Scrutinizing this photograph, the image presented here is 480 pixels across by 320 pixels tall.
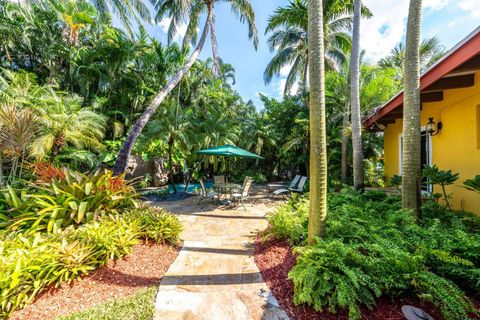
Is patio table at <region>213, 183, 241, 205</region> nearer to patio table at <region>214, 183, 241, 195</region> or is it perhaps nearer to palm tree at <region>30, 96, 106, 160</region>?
patio table at <region>214, 183, 241, 195</region>

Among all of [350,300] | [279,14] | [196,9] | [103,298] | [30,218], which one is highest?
[196,9]

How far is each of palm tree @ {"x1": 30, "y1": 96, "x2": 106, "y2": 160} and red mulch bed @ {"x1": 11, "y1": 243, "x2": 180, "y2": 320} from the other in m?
5.20

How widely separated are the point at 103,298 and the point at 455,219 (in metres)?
5.86

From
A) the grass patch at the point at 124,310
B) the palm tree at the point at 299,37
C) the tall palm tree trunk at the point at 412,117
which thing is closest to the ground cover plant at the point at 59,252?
the grass patch at the point at 124,310

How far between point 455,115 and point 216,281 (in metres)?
6.56

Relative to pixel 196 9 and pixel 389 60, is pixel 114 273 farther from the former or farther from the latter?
pixel 389 60

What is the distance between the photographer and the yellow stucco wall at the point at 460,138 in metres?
4.46

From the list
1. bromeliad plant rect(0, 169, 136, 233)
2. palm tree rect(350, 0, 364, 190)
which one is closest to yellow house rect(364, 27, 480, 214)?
palm tree rect(350, 0, 364, 190)

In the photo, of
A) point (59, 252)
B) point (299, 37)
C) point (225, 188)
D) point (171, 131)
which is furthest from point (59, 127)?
point (299, 37)

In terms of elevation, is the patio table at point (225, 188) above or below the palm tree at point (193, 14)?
below

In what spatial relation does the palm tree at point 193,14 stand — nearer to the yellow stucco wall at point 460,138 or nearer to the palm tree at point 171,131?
the palm tree at point 171,131


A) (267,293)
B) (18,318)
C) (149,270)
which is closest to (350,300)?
(267,293)

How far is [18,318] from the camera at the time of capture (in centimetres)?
247

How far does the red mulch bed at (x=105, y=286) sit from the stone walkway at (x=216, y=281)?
0.33 m
